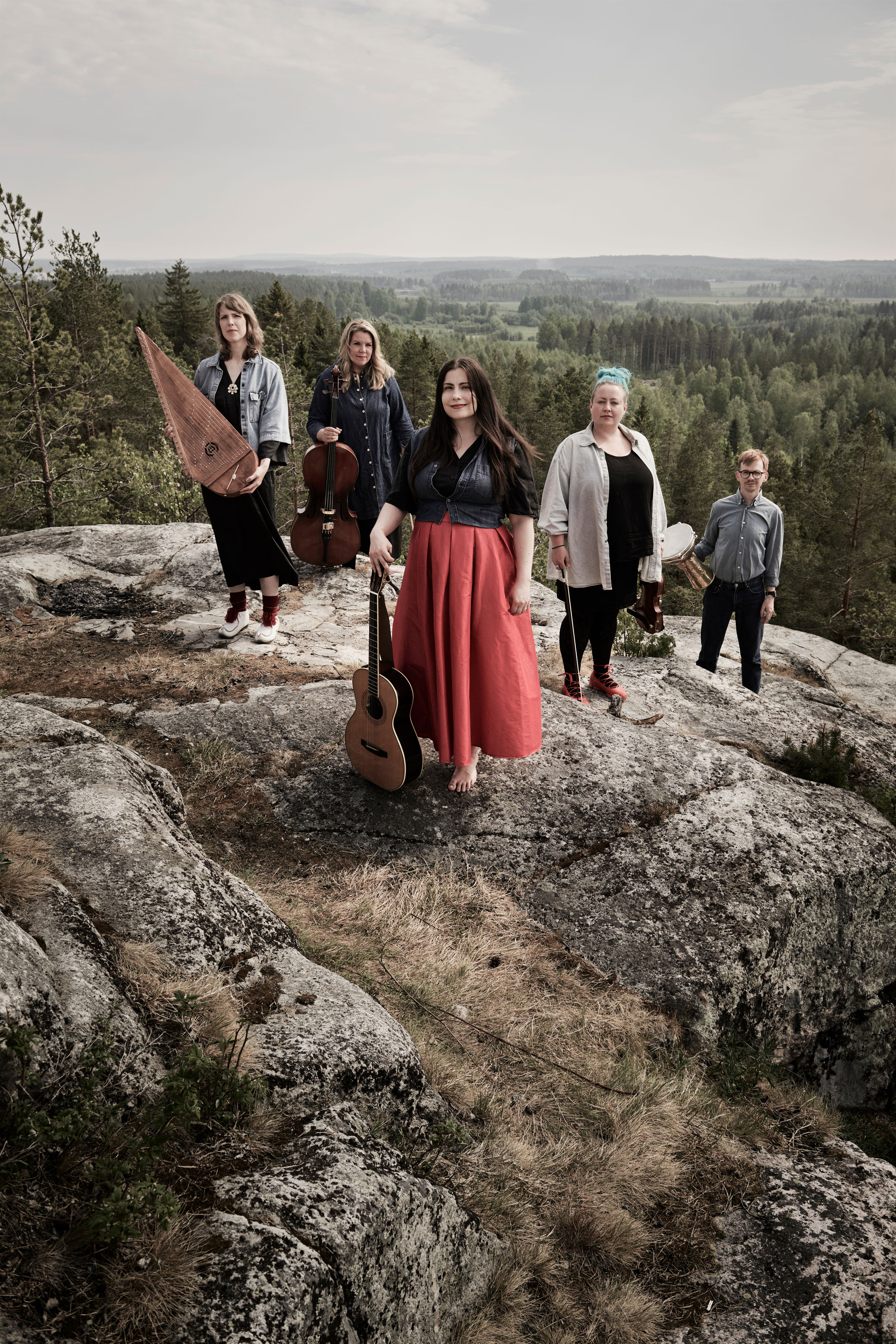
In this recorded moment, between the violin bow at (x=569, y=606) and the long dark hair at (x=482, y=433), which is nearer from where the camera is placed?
the long dark hair at (x=482, y=433)

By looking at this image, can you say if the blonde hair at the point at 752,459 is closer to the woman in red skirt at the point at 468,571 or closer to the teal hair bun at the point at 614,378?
the teal hair bun at the point at 614,378

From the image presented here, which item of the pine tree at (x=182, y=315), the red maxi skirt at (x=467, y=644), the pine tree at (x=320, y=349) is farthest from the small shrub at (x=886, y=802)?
the pine tree at (x=182, y=315)

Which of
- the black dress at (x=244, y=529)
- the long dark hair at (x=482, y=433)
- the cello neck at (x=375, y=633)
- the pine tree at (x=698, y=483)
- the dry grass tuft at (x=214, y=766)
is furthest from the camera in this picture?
the pine tree at (x=698, y=483)

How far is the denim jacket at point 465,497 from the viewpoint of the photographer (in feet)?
12.5

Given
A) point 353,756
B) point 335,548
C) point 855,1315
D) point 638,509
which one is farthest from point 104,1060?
point 335,548

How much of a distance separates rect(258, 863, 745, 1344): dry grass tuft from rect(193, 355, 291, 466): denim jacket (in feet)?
10.2

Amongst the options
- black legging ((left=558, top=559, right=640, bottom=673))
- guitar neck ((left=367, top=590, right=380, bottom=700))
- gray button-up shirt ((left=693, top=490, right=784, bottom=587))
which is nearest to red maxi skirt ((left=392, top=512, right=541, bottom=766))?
guitar neck ((left=367, top=590, right=380, bottom=700))

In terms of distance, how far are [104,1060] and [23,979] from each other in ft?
0.89

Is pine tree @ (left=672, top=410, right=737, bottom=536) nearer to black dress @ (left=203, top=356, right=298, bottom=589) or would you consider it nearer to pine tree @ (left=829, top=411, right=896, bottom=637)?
pine tree @ (left=829, top=411, right=896, bottom=637)

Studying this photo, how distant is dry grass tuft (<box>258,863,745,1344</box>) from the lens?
2148mm

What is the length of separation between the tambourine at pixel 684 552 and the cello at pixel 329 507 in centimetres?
236

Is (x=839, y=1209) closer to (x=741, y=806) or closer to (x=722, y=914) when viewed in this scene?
(x=722, y=914)

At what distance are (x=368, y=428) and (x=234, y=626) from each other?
183 cm

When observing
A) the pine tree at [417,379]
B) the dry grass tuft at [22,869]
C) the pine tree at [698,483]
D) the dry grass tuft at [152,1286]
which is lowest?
the pine tree at [698,483]
